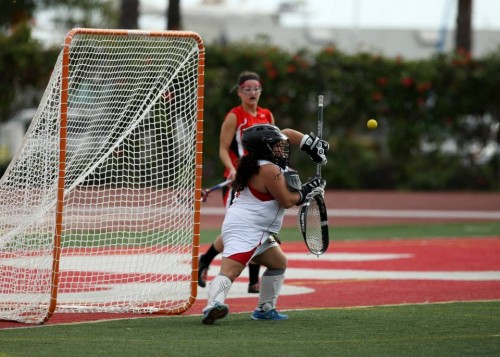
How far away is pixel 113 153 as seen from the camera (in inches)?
413

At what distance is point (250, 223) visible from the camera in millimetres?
9266

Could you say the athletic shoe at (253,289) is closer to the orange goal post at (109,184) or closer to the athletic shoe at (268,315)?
the orange goal post at (109,184)

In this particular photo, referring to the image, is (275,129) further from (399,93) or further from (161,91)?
(399,93)

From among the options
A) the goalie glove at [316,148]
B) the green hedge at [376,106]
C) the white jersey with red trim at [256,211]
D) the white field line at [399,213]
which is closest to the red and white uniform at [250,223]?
the white jersey with red trim at [256,211]

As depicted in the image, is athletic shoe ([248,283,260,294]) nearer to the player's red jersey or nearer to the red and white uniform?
the player's red jersey

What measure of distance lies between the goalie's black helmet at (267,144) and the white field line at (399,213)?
529 inches

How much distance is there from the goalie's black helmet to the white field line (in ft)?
44.1

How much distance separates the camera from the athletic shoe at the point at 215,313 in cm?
894

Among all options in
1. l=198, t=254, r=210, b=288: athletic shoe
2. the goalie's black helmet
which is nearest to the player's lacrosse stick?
the goalie's black helmet

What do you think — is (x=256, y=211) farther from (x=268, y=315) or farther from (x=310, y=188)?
(x=268, y=315)

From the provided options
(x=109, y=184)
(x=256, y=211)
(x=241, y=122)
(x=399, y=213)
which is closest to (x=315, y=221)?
(x=256, y=211)

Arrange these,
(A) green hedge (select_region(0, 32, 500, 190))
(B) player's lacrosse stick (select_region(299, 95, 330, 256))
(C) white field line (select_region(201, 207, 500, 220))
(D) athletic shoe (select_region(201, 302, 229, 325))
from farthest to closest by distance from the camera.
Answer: (A) green hedge (select_region(0, 32, 500, 190)), (C) white field line (select_region(201, 207, 500, 220)), (B) player's lacrosse stick (select_region(299, 95, 330, 256)), (D) athletic shoe (select_region(201, 302, 229, 325))

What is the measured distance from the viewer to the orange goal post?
31.2ft

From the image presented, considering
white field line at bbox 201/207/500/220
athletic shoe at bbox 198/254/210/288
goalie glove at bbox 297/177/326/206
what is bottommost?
white field line at bbox 201/207/500/220
